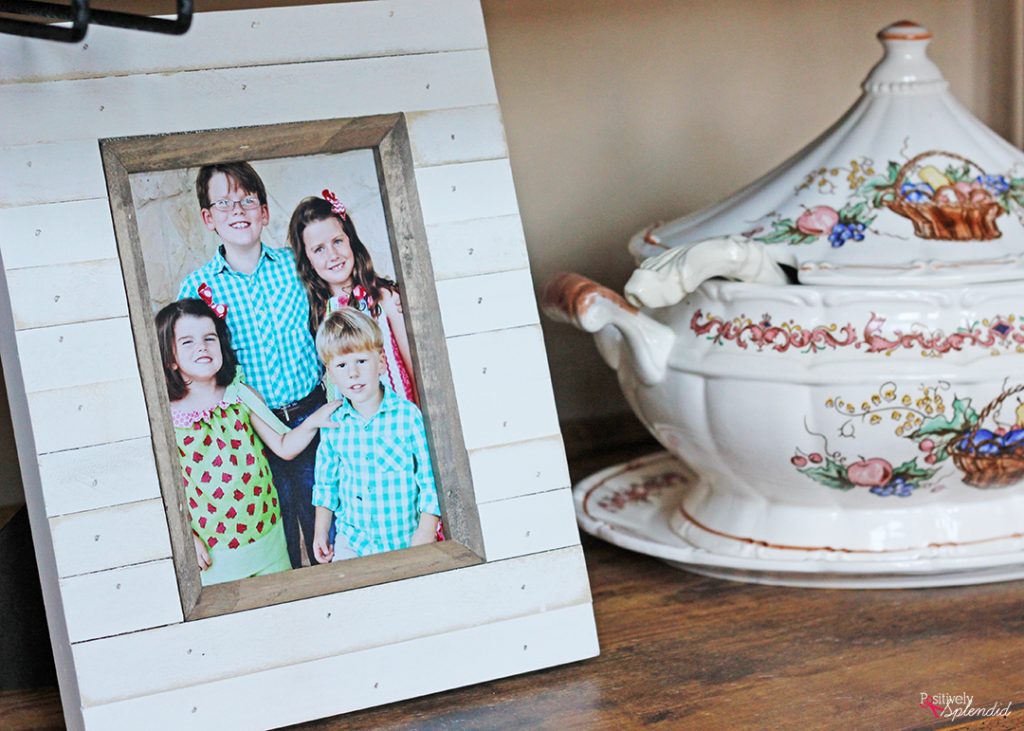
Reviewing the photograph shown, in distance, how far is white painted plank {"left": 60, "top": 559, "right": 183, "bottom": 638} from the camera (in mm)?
563

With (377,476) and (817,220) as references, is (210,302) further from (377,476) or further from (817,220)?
(817,220)

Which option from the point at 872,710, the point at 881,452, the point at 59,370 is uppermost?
the point at 59,370

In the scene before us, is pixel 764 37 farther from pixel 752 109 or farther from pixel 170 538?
pixel 170 538

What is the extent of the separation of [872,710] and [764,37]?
616 millimetres

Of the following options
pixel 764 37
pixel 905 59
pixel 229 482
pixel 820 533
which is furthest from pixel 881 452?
pixel 764 37

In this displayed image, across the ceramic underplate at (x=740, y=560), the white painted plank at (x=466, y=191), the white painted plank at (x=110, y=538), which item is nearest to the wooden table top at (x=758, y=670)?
the ceramic underplate at (x=740, y=560)

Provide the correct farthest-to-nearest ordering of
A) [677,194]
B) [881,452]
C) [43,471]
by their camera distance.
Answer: [677,194], [881,452], [43,471]

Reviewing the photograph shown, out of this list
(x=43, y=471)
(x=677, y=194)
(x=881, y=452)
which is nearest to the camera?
(x=43, y=471)

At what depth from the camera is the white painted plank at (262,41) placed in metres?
0.57

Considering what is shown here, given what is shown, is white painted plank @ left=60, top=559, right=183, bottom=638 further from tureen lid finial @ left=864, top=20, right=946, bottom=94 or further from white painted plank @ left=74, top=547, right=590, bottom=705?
tureen lid finial @ left=864, top=20, right=946, bottom=94

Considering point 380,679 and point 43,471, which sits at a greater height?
point 43,471

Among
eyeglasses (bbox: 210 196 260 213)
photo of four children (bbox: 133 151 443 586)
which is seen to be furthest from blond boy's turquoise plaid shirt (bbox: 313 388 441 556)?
eyeglasses (bbox: 210 196 260 213)

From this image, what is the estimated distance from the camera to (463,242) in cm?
63

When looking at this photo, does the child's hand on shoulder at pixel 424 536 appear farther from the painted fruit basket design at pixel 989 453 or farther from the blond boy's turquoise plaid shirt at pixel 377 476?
the painted fruit basket design at pixel 989 453
